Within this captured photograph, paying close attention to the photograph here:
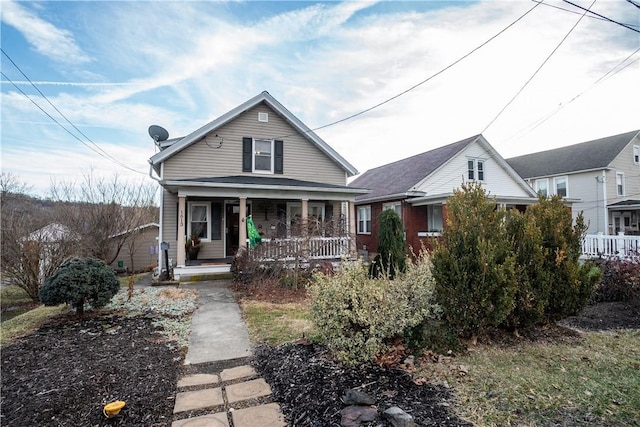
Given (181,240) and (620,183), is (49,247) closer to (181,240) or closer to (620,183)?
(181,240)

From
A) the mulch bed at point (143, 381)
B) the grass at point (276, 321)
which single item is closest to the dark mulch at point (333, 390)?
the mulch bed at point (143, 381)

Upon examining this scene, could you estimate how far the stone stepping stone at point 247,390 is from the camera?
3.31 meters

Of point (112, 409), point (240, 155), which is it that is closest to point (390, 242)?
point (240, 155)

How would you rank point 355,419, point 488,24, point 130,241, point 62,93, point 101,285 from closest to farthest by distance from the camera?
1. point 355,419
2. point 101,285
3. point 488,24
4. point 62,93
5. point 130,241

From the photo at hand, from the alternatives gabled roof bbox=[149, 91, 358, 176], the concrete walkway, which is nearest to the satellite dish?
gabled roof bbox=[149, 91, 358, 176]

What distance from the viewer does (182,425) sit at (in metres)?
2.83

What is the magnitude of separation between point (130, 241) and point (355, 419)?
1499 cm

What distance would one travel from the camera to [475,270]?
14.3ft

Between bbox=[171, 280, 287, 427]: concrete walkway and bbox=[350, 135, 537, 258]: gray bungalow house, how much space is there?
37.0 ft

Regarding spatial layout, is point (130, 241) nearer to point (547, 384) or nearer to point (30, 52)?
point (30, 52)

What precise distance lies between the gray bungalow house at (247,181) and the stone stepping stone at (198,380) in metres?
6.92

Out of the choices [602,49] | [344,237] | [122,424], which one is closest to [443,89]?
[602,49]

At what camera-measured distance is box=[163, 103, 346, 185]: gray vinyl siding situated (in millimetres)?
12156

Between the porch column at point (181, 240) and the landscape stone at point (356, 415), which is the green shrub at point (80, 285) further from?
the landscape stone at point (356, 415)
